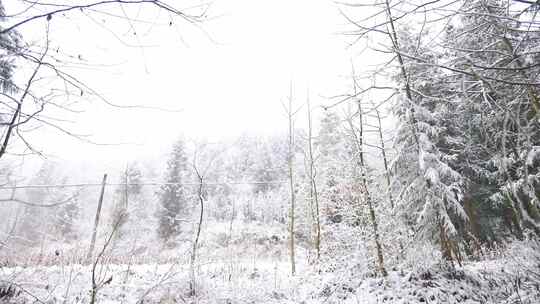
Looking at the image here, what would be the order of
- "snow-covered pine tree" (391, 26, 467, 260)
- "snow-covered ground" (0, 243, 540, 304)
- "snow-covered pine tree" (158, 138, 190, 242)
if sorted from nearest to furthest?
"snow-covered ground" (0, 243, 540, 304) → "snow-covered pine tree" (391, 26, 467, 260) → "snow-covered pine tree" (158, 138, 190, 242)

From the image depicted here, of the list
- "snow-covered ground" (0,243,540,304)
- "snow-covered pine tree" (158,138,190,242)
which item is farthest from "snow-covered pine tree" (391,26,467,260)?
"snow-covered pine tree" (158,138,190,242)

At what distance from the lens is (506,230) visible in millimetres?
12719

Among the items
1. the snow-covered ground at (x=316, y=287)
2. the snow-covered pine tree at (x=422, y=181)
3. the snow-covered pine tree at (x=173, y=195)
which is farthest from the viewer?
the snow-covered pine tree at (x=173, y=195)

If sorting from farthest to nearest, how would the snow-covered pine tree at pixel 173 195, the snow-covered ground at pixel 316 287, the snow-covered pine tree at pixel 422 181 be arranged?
1. the snow-covered pine tree at pixel 173 195
2. the snow-covered pine tree at pixel 422 181
3. the snow-covered ground at pixel 316 287

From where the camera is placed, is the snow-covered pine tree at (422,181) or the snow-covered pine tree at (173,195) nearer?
the snow-covered pine tree at (422,181)

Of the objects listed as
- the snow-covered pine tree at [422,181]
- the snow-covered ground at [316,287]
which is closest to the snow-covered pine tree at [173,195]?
the snow-covered ground at [316,287]

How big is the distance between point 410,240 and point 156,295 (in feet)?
23.2

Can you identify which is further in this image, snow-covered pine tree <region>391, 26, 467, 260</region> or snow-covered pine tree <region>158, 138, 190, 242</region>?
snow-covered pine tree <region>158, 138, 190, 242</region>

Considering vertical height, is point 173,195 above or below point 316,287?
above

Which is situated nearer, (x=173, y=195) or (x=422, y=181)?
(x=422, y=181)

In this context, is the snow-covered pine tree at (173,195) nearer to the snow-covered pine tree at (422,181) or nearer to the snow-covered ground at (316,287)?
the snow-covered ground at (316,287)

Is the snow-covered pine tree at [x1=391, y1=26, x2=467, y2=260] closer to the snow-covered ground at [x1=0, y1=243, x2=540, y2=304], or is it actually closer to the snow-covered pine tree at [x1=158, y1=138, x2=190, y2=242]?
the snow-covered ground at [x1=0, y1=243, x2=540, y2=304]

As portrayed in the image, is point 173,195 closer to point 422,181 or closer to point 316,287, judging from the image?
point 316,287

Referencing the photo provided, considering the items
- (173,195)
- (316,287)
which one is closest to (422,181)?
(316,287)
